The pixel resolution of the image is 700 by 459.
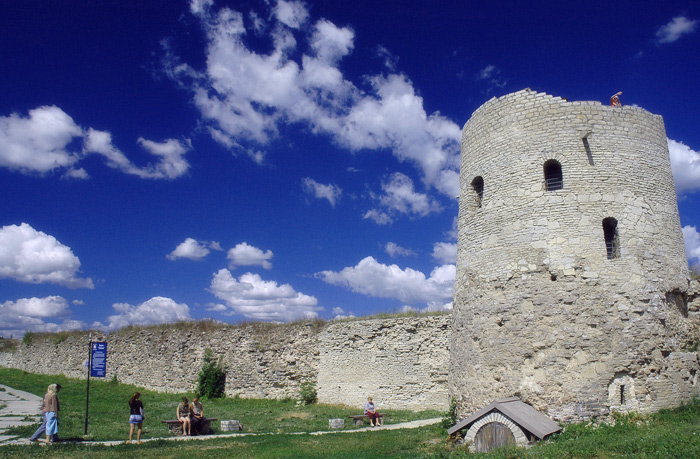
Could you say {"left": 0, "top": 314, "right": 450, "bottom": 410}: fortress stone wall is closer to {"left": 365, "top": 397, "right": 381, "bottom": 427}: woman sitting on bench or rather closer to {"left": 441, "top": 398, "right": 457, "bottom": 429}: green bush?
{"left": 365, "top": 397, "right": 381, "bottom": 427}: woman sitting on bench

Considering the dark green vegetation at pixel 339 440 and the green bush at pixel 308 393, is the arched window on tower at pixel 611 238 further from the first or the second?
the green bush at pixel 308 393

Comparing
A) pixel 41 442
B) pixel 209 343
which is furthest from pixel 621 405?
pixel 209 343

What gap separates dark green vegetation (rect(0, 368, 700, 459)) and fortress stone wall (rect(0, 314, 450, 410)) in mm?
1173

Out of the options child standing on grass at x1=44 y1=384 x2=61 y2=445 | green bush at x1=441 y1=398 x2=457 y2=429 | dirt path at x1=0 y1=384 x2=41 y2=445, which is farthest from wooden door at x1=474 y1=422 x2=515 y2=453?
dirt path at x1=0 y1=384 x2=41 y2=445

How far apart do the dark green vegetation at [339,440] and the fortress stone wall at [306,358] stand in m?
1.17

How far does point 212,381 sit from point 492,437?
1642 centimetres

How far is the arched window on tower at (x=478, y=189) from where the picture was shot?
507 inches

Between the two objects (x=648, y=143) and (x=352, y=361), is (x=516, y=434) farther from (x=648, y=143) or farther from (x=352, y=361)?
(x=352, y=361)

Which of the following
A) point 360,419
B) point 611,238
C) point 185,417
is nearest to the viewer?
point 611,238

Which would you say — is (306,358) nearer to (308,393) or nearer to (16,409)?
(308,393)

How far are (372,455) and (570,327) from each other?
4914mm

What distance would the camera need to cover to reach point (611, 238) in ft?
37.1

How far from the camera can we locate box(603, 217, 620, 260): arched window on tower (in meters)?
11.1

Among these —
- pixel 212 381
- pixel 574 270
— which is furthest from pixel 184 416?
pixel 574 270
